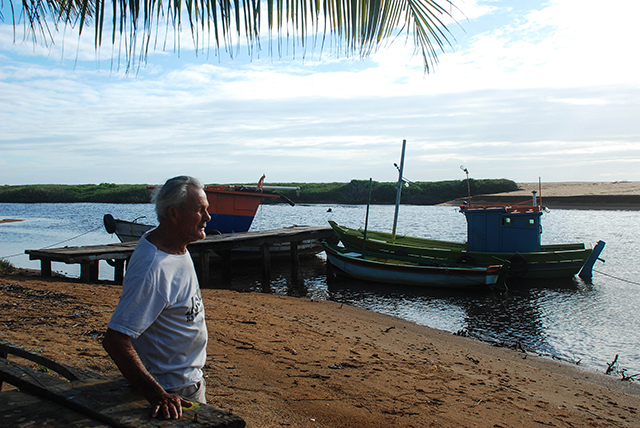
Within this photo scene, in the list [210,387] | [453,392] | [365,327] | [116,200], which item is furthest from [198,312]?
[116,200]

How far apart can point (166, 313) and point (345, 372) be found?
4.07 m

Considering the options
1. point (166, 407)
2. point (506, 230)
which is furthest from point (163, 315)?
point (506, 230)

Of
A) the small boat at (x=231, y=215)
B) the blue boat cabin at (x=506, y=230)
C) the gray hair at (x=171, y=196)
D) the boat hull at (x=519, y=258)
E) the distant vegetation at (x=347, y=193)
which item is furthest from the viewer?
the distant vegetation at (x=347, y=193)

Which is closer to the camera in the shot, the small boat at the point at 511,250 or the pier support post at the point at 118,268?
the pier support post at the point at 118,268

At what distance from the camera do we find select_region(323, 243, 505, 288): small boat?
50.4 ft

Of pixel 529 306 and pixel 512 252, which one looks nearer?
pixel 529 306

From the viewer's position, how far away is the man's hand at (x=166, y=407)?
1.90 m

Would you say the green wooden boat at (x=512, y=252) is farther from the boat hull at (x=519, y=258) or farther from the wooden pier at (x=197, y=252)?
the wooden pier at (x=197, y=252)

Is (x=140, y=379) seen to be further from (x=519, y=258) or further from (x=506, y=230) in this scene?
(x=506, y=230)

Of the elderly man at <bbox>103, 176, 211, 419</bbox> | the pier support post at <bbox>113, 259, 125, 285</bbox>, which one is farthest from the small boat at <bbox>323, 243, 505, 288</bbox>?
the elderly man at <bbox>103, 176, 211, 419</bbox>

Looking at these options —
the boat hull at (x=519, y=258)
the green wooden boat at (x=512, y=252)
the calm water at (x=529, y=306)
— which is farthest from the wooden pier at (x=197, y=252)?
the green wooden boat at (x=512, y=252)

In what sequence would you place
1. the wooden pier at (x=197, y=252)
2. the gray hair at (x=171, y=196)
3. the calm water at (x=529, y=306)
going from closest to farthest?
the gray hair at (x=171, y=196), the calm water at (x=529, y=306), the wooden pier at (x=197, y=252)

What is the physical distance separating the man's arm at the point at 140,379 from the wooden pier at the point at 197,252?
442 inches

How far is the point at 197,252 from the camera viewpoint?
54.4 ft
